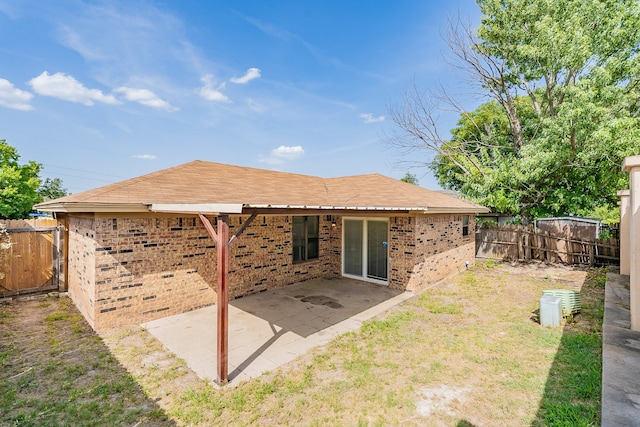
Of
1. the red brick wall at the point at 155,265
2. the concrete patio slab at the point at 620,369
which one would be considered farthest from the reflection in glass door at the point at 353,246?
the concrete patio slab at the point at 620,369

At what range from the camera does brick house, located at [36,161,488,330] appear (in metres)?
5.35

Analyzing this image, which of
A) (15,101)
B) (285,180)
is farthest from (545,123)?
(15,101)

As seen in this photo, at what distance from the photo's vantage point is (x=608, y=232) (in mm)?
11695

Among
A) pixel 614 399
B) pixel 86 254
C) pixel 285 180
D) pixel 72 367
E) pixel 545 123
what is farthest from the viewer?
pixel 545 123

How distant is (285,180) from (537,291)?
8411mm

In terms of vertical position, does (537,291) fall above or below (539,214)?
below

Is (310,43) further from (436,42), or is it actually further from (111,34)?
(111,34)

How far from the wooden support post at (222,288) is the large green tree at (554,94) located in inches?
486

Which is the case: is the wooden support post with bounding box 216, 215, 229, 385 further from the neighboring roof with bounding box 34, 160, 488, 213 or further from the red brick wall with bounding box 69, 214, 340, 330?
the red brick wall with bounding box 69, 214, 340, 330

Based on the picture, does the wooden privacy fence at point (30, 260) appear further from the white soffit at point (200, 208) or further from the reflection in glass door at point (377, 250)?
the reflection in glass door at point (377, 250)

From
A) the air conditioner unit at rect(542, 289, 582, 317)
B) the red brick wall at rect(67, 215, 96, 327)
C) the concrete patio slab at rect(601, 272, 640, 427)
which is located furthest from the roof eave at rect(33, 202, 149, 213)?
the air conditioner unit at rect(542, 289, 582, 317)

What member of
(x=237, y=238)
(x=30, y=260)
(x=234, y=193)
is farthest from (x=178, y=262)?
(x=30, y=260)

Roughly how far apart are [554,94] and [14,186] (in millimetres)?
29948

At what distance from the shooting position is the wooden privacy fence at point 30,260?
7.19 meters
